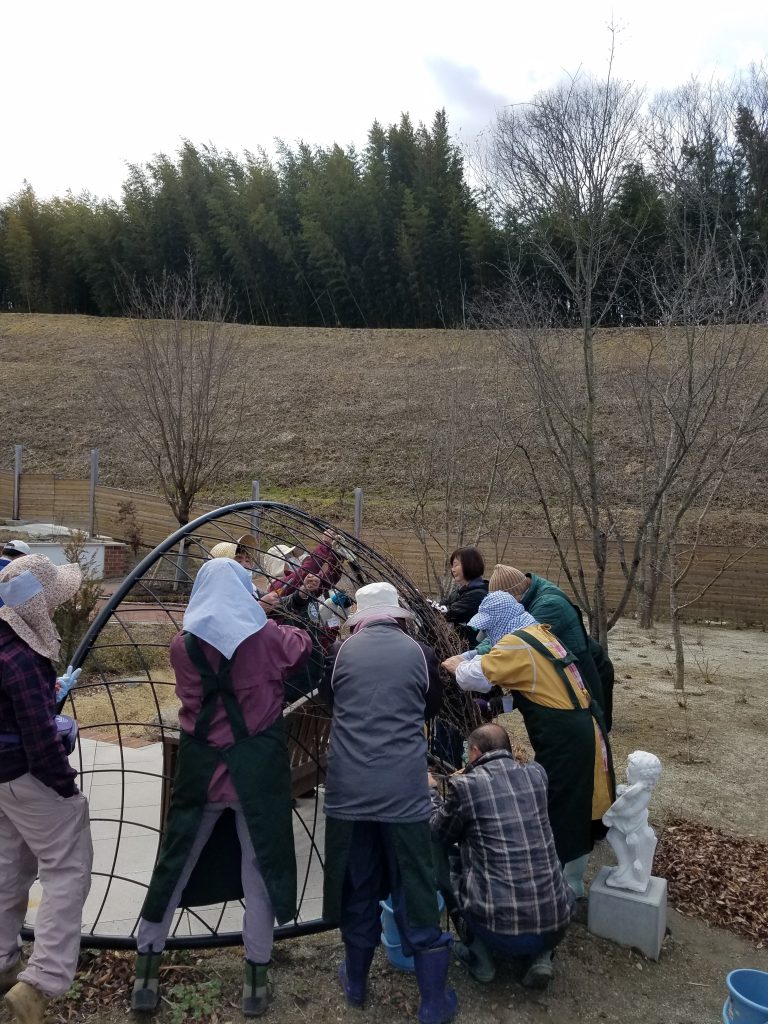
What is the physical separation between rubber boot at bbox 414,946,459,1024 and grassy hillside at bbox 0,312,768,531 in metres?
9.24

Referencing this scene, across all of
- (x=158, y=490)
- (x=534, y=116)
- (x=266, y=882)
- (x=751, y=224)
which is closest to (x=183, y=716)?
(x=266, y=882)

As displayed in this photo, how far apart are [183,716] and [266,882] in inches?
21.8

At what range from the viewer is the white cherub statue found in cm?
297

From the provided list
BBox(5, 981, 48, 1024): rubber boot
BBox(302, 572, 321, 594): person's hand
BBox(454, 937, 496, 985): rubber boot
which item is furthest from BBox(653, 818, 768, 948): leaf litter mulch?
BBox(5, 981, 48, 1024): rubber boot

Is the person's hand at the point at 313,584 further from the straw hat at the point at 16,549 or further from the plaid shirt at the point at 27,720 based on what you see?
the plaid shirt at the point at 27,720

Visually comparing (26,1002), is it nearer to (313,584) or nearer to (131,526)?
(313,584)

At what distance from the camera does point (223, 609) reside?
7.89 feet

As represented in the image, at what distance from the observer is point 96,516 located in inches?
628

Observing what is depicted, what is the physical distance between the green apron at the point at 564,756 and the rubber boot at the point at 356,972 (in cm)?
81

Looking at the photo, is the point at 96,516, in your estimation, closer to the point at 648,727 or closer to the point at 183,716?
the point at 648,727

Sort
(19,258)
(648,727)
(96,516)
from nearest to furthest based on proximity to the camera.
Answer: (648,727) < (96,516) < (19,258)

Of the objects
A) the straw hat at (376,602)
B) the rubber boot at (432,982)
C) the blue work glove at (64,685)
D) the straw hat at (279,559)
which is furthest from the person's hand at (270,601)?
the rubber boot at (432,982)

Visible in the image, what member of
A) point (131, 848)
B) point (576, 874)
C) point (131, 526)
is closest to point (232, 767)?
point (576, 874)

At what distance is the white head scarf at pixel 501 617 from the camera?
10.2ft
